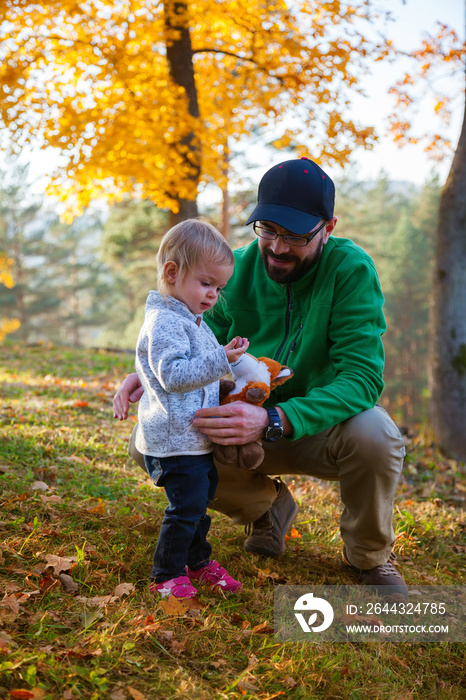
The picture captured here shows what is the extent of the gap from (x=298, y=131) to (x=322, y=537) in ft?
20.0

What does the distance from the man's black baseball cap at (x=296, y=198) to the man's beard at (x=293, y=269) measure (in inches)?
7.7

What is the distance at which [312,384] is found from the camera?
312 centimetres

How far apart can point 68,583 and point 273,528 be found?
1208 millimetres

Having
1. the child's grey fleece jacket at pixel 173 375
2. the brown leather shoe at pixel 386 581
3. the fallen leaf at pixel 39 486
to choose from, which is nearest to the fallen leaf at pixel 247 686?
the child's grey fleece jacket at pixel 173 375

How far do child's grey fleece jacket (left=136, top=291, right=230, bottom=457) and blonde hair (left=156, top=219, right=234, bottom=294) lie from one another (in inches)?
6.8

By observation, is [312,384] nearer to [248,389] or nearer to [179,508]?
[248,389]

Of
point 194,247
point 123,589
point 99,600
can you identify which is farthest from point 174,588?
point 194,247

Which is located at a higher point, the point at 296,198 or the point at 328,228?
the point at 296,198

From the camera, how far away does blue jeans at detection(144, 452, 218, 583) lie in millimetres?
2434

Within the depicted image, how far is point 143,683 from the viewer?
6.09ft

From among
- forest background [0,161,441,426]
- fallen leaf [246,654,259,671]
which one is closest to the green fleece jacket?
fallen leaf [246,654,259,671]

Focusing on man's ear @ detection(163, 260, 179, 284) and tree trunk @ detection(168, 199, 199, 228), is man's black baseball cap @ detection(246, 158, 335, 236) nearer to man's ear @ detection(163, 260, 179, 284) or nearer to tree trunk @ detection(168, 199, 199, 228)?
man's ear @ detection(163, 260, 179, 284)

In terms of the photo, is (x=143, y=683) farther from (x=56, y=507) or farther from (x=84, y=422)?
(x=84, y=422)

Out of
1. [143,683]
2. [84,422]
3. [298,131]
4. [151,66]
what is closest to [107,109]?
[151,66]
